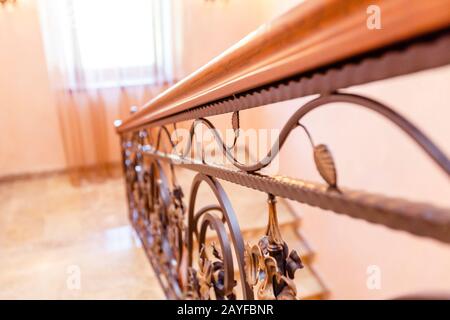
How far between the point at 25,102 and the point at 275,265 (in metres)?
4.36

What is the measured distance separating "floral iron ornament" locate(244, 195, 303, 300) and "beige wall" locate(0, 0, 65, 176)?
13.9ft

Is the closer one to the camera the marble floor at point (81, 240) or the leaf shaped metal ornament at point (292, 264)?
the leaf shaped metal ornament at point (292, 264)

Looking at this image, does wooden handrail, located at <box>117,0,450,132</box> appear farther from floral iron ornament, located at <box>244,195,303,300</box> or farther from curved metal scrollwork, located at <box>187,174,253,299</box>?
curved metal scrollwork, located at <box>187,174,253,299</box>

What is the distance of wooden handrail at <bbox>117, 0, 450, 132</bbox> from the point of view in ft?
1.12

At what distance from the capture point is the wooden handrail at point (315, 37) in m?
0.34

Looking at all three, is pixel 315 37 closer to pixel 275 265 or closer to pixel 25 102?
pixel 275 265

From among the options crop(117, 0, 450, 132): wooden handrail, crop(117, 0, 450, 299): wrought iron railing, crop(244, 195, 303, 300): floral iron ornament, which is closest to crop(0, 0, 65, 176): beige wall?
crop(117, 0, 450, 299): wrought iron railing

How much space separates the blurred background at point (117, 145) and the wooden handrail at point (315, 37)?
1691mm

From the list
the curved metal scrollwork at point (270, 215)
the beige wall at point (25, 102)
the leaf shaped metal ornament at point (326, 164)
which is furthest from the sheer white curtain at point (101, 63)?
the leaf shaped metal ornament at point (326, 164)

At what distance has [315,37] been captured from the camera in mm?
451

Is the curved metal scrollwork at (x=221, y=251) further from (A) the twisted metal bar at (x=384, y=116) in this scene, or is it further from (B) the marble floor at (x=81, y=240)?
(B) the marble floor at (x=81, y=240)

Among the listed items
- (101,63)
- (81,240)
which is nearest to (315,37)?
(81,240)

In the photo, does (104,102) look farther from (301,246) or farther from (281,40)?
(281,40)
